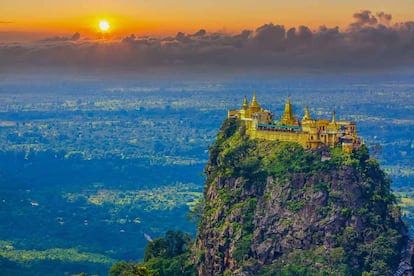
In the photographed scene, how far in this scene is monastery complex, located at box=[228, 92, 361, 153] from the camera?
39688 mm

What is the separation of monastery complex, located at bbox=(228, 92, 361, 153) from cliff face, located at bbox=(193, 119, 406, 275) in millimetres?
377

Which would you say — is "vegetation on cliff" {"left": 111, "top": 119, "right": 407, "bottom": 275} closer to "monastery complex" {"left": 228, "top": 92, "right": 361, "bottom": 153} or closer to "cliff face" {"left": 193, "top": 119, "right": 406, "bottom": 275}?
"cliff face" {"left": 193, "top": 119, "right": 406, "bottom": 275}

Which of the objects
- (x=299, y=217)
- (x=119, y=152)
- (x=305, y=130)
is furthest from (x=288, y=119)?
(x=119, y=152)

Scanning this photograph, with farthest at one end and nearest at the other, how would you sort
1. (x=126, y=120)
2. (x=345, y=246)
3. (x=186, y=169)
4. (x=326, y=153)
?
(x=126, y=120), (x=186, y=169), (x=326, y=153), (x=345, y=246)

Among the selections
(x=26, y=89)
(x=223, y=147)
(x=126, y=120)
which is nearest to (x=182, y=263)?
(x=223, y=147)

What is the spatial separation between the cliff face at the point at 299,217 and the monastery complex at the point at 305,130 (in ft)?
1.24

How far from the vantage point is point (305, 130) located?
4053 centimetres

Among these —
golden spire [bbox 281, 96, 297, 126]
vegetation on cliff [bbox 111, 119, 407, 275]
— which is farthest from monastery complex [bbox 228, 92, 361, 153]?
vegetation on cliff [bbox 111, 119, 407, 275]

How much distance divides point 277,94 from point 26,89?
42.8 metres

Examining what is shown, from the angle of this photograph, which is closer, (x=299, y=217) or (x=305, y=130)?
(x=299, y=217)

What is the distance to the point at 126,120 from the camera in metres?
152

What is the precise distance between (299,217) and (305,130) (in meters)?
4.07

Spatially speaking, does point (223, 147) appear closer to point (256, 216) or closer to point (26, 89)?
point (256, 216)

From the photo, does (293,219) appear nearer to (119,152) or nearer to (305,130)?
(305,130)
